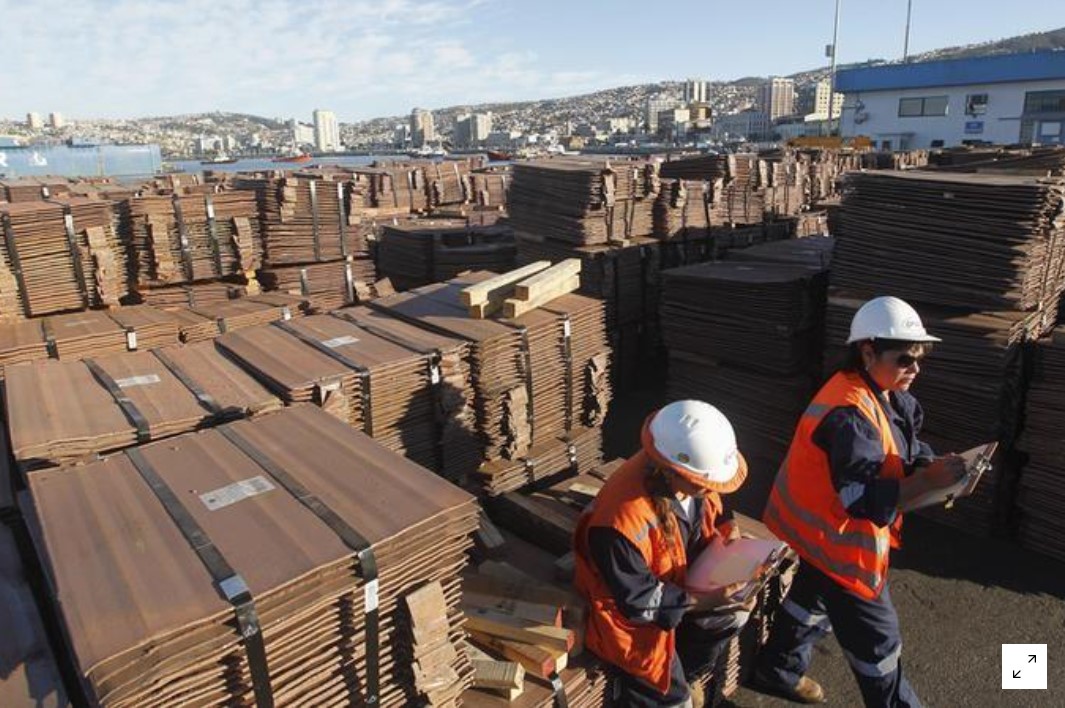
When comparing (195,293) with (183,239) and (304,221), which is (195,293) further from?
(304,221)

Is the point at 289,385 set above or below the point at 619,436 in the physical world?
above

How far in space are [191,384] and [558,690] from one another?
3.05 metres

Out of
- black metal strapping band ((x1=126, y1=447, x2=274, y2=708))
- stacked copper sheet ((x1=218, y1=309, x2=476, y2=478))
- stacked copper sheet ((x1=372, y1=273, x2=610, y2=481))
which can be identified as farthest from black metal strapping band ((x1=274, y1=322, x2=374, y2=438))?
black metal strapping band ((x1=126, y1=447, x2=274, y2=708))

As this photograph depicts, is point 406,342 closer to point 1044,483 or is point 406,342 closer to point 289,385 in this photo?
point 289,385

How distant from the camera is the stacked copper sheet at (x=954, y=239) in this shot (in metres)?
6.03

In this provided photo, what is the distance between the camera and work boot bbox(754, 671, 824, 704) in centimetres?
473

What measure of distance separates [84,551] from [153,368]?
8.59ft

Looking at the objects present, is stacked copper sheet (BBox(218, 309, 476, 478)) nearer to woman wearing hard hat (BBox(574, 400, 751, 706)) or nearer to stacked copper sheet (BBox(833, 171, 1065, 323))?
woman wearing hard hat (BBox(574, 400, 751, 706))

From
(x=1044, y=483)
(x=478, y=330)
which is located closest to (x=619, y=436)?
(x=478, y=330)

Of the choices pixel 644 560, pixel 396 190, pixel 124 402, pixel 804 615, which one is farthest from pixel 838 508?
pixel 396 190

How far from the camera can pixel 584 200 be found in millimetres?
9516

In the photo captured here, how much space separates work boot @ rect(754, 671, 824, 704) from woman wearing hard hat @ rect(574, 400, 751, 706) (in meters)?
1.17

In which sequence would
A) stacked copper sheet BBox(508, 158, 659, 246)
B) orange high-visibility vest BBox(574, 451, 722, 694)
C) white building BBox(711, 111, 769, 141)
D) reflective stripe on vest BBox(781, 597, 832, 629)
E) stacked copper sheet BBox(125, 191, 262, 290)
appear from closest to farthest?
orange high-visibility vest BBox(574, 451, 722, 694) → reflective stripe on vest BBox(781, 597, 832, 629) → stacked copper sheet BBox(125, 191, 262, 290) → stacked copper sheet BBox(508, 158, 659, 246) → white building BBox(711, 111, 769, 141)

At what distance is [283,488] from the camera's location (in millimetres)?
3281
